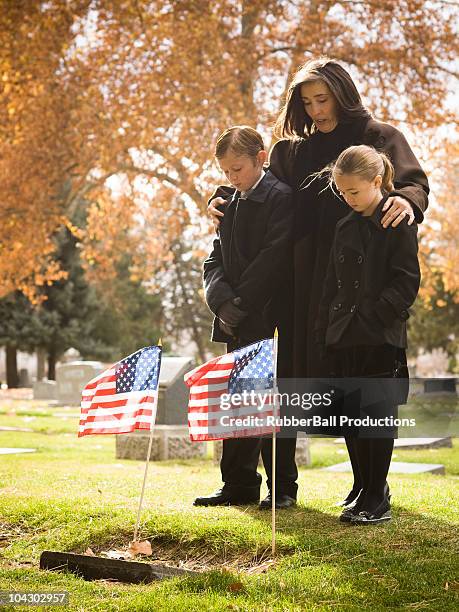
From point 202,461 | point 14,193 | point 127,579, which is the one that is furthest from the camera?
point 14,193

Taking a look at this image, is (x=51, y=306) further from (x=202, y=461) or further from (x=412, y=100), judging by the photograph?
(x=202, y=461)

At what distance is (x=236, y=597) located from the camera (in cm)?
331

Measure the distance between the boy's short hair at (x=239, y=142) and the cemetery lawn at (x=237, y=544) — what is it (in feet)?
6.76

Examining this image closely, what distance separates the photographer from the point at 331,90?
459cm

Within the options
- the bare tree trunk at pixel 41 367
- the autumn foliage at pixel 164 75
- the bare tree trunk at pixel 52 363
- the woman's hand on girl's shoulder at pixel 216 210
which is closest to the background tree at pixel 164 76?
the autumn foliage at pixel 164 75

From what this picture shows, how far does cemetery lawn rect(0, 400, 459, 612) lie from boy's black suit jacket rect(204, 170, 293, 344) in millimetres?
1170

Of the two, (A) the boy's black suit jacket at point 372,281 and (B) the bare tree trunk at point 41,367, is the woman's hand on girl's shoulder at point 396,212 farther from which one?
(B) the bare tree trunk at point 41,367

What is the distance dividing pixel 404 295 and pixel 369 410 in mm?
668

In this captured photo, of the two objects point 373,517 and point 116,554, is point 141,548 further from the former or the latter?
point 373,517

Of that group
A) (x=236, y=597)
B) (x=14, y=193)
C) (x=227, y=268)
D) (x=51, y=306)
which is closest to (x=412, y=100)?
(x=14, y=193)

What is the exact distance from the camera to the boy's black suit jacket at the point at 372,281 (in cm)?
419

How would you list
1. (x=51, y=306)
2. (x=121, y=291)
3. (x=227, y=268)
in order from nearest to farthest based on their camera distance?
(x=227, y=268), (x=51, y=306), (x=121, y=291)

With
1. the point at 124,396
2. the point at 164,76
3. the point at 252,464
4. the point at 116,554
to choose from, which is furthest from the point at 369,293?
the point at 164,76

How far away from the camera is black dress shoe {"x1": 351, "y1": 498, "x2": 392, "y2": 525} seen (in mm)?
4418
